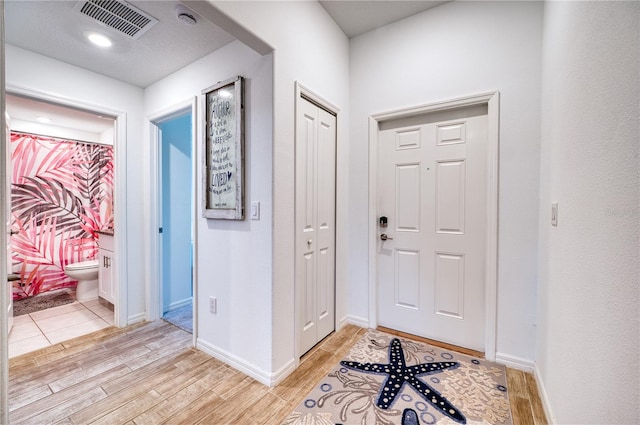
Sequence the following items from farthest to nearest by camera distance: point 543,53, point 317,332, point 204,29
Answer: point 317,332
point 204,29
point 543,53

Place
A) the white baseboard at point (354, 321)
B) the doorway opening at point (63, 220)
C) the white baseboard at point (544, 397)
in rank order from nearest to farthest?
the white baseboard at point (544, 397) < the white baseboard at point (354, 321) < the doorway opening at point (63, 220)

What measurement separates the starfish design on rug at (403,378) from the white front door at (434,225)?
348mm

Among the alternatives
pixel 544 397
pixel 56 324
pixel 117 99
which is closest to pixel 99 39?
pixel 117 99

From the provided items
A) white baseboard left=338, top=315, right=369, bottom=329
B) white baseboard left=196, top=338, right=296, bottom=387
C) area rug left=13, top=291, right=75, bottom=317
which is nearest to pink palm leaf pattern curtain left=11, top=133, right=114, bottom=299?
area rug left=13, top=291, right=75, bottom=317

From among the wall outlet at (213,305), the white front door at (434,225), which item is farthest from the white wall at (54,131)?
the white front door at (434,225)

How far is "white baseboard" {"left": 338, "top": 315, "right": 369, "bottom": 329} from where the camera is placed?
98.3 inches

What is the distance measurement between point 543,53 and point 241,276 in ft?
8.27

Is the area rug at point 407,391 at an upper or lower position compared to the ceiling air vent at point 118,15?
lower

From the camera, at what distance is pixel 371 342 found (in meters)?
2.23

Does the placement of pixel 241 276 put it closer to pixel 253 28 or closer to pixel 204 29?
pixel 253 28

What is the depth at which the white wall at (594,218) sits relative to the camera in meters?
0.75

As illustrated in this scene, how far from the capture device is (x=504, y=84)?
191 cm

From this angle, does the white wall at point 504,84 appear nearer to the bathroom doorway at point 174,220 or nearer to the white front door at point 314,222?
the white front door at point 314,222

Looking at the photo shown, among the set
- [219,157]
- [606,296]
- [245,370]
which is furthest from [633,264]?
[219,157]
